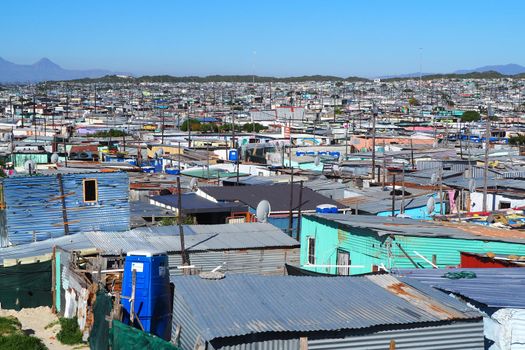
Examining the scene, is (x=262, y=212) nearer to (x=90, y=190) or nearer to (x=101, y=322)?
(x=90, y=190)

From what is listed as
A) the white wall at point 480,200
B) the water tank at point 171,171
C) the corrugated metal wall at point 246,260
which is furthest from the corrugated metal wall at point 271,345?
the water tank at point 171,171

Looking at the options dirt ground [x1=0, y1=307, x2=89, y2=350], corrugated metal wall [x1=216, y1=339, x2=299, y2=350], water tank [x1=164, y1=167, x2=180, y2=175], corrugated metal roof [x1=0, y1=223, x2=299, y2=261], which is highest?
corrugated metal wall [x1=216, y1=339, x2=299, y2=350]

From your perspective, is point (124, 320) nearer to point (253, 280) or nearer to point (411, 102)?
point (253, 280)

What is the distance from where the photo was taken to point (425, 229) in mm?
11039

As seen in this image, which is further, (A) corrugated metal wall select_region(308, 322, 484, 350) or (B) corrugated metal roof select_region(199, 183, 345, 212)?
(B) corrugated metal roof select_region(199, 183, 345, 212)

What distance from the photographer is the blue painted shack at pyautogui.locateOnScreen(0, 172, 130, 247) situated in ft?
43.1

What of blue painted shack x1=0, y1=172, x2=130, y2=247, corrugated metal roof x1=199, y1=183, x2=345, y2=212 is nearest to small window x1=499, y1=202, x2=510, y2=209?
corrugated metal roof x1=199, y1=183, x2=345, y2=212

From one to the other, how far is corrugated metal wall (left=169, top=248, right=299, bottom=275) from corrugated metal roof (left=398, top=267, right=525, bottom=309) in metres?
3.90

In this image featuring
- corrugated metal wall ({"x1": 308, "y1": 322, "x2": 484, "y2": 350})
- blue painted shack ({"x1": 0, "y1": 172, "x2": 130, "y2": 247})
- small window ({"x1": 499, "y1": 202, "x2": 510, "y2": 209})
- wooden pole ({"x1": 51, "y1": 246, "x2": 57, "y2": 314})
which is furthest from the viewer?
small window ({"x1": 499, "y1": 202, "x2": 510, "y2": 209})

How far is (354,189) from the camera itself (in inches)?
768

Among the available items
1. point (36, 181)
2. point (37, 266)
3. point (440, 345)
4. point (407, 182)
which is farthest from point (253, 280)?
point (407, 182)

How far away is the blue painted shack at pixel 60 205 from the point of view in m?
13.1

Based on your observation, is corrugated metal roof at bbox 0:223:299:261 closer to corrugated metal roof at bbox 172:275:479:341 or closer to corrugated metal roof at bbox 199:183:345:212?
corrugated metal roof at bbox 199:183:345:212

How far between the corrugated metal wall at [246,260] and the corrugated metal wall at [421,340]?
16.4 ft
